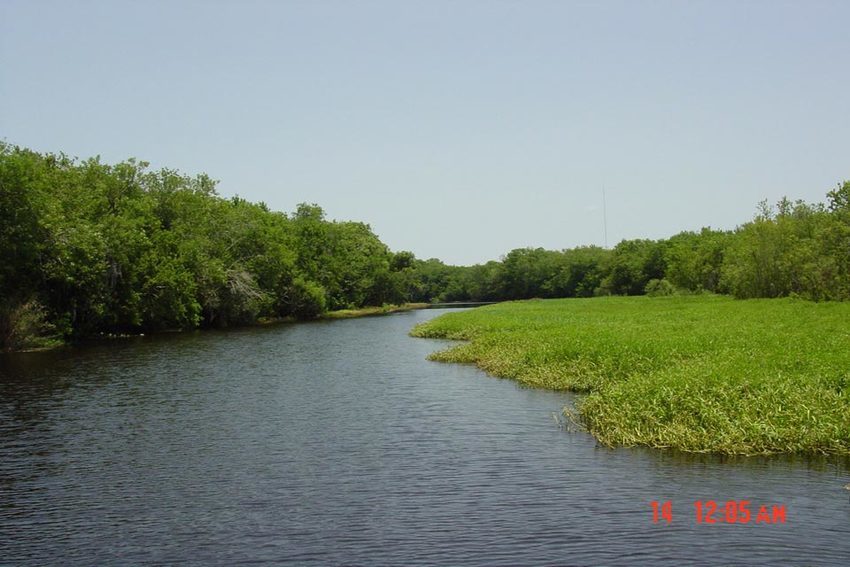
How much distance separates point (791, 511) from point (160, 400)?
24.0 meters

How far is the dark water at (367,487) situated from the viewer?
12.6 m

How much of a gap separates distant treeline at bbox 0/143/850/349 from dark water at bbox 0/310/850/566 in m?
26.0

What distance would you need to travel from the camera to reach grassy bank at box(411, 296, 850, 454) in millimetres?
18172

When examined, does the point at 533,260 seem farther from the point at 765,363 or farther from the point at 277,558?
the point at 277,558

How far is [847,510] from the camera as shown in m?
13.8

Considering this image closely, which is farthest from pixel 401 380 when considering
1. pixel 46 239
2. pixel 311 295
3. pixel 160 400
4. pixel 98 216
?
pixel 311 295

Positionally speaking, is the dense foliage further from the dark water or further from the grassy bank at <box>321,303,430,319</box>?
the dark water

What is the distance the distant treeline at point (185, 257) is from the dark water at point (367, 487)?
26.0 meters

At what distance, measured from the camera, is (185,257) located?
2810 inches

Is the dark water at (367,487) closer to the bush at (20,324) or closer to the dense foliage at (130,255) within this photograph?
the bush at (20,324)

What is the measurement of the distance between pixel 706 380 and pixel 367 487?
37.4 ft

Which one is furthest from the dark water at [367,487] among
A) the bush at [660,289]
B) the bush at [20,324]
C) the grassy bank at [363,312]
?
the bush at [660,289]

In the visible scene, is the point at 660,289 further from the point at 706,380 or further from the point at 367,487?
the point at 367,487

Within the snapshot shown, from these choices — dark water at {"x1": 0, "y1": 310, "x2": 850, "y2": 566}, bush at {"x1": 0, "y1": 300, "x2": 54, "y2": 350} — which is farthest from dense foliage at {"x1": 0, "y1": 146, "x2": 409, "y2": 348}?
dark water at {"x1": 0, "y1": 310, "x2": 850, "y2": 566}
